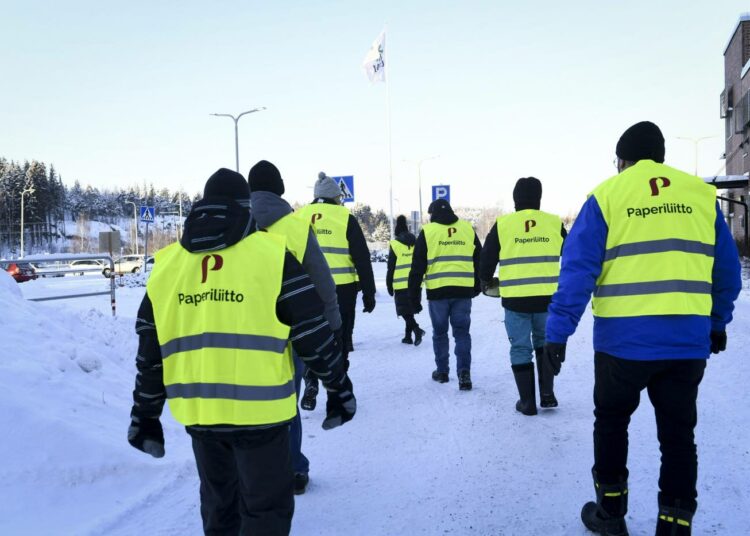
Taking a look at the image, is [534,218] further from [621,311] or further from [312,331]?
[312,331]

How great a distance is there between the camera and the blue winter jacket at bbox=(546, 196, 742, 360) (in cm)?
276

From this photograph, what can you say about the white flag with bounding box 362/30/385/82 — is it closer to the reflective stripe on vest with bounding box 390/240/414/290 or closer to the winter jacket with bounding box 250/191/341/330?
the reflective stripe on vest with bounding box 390/240/414/290

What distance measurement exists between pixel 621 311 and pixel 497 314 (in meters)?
10.6

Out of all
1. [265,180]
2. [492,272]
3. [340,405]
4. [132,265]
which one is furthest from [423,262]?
[132,265]

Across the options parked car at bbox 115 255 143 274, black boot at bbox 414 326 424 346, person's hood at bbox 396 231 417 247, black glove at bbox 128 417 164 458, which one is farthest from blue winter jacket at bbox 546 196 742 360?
parked car at bbox 115 255 143 274

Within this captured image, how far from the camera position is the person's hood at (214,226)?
7.57 feet

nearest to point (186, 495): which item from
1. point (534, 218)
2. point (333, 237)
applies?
point (333, 237)

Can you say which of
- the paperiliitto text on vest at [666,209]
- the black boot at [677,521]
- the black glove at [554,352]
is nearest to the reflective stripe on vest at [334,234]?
the black glove at [554,352]

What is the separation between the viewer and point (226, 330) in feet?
7.57

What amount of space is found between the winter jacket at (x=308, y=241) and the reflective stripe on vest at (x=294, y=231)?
0.03 m

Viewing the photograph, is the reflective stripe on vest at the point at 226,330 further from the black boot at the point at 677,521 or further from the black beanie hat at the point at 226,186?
the black boot at the point at 677,521

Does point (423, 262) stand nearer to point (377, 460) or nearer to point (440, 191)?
point (377, 460)

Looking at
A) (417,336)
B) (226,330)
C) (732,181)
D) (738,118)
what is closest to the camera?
(226,330)

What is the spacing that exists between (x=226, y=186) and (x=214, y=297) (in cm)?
51
